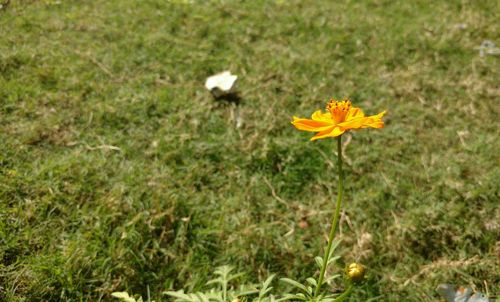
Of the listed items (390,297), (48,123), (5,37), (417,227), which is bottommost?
(390,297)

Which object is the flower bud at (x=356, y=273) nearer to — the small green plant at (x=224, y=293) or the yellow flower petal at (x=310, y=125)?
the small green plant at (x=224, y=293)

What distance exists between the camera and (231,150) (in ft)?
8.40

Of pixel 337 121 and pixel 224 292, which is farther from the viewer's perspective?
pixel 224 292

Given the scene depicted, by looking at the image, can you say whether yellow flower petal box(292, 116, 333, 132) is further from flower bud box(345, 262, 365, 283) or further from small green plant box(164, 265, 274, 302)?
small green plant box(164, 265, 274, 302)

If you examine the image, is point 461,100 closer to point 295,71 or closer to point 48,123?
point 295,71

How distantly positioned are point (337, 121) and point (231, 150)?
3.95 ft

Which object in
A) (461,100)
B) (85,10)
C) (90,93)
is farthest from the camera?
(85,10)

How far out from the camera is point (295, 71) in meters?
3.20

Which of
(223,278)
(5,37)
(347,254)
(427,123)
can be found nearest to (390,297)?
(347,254)

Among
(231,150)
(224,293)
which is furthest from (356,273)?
(231,150)

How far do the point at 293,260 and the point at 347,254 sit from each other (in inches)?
10.3

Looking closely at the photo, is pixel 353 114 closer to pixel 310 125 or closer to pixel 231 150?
pixel 310 125

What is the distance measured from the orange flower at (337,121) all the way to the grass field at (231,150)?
0.85 metres

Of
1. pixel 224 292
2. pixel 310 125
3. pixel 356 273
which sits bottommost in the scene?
pixel 224 292
